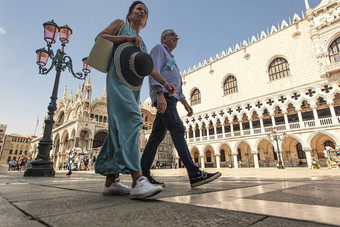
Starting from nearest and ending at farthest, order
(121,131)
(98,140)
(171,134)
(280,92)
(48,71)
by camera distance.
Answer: (121,131) < (171,134) < (48,71) < (280,92) < (98,140)

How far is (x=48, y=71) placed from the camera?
5.72 meters

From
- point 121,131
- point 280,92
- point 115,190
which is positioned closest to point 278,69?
point 280,92

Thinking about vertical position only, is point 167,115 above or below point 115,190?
above

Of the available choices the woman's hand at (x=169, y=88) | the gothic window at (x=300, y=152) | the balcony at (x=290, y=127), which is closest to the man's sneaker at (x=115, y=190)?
the woman's hand at (x=169, y=88)

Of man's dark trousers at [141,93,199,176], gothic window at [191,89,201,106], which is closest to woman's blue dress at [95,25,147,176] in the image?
man's dark trousers at [141,93,199,176]

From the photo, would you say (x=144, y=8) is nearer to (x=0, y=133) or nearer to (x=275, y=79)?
(x=275, y=79)

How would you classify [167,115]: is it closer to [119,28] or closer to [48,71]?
[119,28]

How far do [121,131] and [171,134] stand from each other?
27.1 inches

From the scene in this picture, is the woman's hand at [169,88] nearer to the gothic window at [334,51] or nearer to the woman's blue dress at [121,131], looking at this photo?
the woman's blue dress at [121,131]

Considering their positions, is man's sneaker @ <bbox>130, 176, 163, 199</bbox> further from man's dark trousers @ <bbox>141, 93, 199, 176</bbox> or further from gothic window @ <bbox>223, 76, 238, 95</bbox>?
gothic window @ <bbox>223, 76, 238, 95</bbox>

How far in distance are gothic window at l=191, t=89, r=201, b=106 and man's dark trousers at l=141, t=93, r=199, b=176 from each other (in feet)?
67.8

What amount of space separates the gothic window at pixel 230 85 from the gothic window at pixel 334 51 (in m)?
7.78

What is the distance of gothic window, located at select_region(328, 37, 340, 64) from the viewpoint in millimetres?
13528

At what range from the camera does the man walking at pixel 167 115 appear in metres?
1.72
